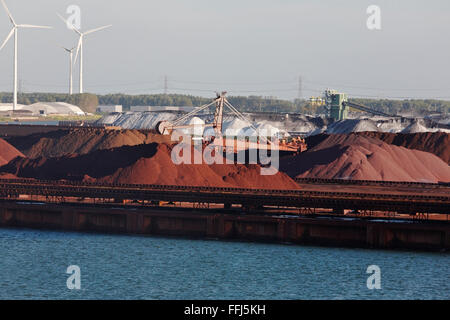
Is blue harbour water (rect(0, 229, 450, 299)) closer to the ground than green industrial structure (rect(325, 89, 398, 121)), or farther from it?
closer to the ground

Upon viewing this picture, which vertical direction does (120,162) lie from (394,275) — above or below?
above

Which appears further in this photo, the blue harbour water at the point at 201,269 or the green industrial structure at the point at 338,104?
the green industrial structure at the point at 338,104

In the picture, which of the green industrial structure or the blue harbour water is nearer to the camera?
the blue harbour water

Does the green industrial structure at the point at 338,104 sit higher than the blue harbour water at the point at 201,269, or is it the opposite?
→ the green industrial structure at the point at 338,104

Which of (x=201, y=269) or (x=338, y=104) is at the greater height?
(x=338, y=104)

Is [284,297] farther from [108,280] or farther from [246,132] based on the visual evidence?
[246,132]

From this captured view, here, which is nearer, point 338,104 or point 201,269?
point 201,269
